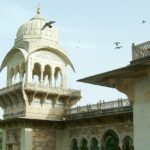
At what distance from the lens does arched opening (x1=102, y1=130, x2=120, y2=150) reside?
18422 millimetres

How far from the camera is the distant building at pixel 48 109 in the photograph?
61.2ft

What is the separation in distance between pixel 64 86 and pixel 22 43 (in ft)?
11.7

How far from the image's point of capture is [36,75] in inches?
952

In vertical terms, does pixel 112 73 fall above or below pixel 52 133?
above

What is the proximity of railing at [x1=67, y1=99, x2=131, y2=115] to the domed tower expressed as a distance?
3.83 ft

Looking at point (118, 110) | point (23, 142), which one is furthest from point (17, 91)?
point (118, 110)

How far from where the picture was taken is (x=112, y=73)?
9.28 m

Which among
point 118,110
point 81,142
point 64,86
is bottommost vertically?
point 81,142

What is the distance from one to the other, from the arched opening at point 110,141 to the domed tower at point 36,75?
4.06 m

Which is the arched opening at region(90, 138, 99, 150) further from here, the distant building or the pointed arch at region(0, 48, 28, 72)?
the pointed arch at region(0, 48, 28, 72)

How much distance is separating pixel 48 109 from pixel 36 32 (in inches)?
184

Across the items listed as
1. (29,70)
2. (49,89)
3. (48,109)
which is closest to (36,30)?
(29,70)

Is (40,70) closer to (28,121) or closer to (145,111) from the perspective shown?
(28,121)

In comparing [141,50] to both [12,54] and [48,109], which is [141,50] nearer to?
[48,109]
